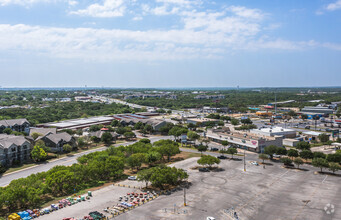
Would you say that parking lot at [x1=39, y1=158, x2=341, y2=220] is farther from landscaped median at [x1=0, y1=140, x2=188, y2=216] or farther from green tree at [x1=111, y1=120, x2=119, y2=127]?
green tree at [x1=111, y1=120, x2=119, y2=127]

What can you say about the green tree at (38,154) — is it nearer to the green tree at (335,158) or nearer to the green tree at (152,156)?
the green tree at (152,156)

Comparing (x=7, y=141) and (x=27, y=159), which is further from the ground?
(x=7, y=141)

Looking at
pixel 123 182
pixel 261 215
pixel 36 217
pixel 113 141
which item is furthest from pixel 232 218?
pixel 113 141

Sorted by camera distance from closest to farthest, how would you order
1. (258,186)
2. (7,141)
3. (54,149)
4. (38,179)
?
1. (38,179)
2. (258,186)
3. (7,141)
4. (54,149)

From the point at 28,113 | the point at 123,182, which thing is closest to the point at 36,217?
the point at 123,182

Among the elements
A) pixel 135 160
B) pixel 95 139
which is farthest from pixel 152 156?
pixel 95 139

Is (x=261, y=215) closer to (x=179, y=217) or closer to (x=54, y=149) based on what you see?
(x=179, y=217)

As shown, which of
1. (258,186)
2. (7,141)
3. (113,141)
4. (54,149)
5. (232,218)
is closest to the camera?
(232,218)

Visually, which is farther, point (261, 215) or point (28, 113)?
point (28, 113)
